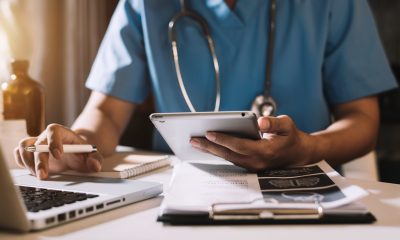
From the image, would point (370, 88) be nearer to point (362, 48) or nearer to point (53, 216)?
point (362, 48)

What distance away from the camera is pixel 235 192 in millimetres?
596

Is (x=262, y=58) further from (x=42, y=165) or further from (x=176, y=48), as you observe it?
(x=42, y=165)

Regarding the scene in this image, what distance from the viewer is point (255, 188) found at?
2.02ft

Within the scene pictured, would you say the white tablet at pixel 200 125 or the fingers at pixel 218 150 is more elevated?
the white tablet at pixel 200 125

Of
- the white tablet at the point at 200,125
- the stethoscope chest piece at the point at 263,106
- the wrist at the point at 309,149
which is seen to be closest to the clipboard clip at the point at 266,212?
the white tablet at the point at 200,125

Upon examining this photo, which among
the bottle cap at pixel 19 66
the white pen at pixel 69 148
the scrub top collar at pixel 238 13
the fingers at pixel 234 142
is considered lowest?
the white pen at pixel 69 148

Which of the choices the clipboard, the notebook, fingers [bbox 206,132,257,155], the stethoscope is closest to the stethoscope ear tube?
the stethoscope

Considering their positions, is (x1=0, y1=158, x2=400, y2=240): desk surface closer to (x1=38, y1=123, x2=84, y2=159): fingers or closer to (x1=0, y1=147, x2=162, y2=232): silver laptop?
(x1=0, y1=147, x2=162, y2=232): silver laptop

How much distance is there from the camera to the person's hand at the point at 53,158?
0.75m

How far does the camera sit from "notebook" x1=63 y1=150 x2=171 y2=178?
79 centimetres

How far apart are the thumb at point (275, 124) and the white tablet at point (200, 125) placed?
0.04 ft

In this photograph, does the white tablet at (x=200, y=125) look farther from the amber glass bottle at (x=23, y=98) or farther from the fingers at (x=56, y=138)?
the amber glass bottle at (x=23, y=98)

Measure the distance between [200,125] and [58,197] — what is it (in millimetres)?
208

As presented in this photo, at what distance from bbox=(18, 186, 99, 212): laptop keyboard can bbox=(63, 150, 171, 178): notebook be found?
0.51 feet
